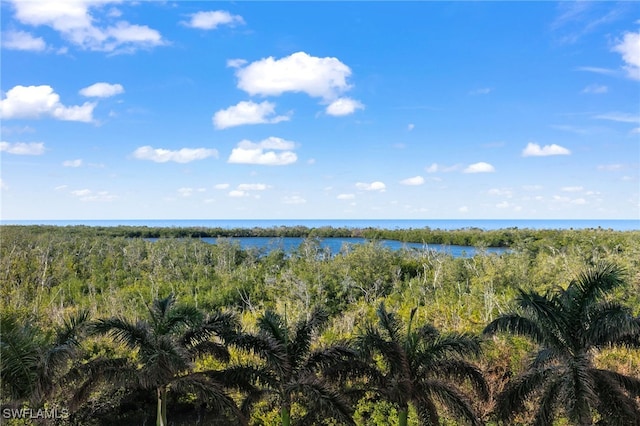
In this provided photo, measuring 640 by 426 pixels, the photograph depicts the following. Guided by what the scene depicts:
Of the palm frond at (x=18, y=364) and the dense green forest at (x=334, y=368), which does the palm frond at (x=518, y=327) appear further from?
the palm frond at (x=18, y=364)

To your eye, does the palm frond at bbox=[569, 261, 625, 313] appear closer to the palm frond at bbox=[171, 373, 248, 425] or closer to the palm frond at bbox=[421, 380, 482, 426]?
the palm frond at bbox=[421, 380, 482, 426]

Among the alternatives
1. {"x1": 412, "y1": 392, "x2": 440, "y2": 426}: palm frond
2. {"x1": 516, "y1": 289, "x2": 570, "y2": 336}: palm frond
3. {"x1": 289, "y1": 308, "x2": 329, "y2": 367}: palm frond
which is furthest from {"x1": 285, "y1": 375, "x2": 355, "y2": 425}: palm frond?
{"x1": 516, "y1": 289, "x2": 570, "y2": 336}: palm frond

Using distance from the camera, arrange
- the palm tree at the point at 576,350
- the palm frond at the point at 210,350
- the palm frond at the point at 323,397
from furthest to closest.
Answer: the palm frond at the point at 210,350 → the palm frond at the point at 323,397 → the palm tree at the point at 576,350

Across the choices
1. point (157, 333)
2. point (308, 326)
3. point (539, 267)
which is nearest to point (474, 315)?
point (539, 267)

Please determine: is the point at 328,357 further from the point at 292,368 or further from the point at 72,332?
the point at 72,332

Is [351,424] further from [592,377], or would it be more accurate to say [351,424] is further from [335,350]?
[592,377]

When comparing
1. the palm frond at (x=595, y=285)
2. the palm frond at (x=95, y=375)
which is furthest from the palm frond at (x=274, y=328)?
the palm frond at (x=595, y=285)

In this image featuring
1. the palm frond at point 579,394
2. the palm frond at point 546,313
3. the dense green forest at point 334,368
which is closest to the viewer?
the palm frond at point 579,394
